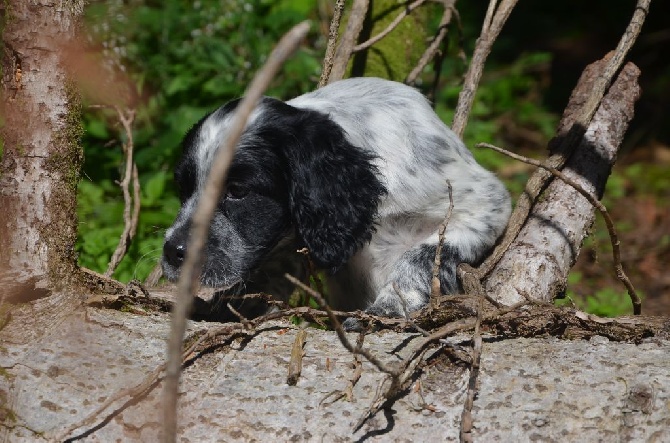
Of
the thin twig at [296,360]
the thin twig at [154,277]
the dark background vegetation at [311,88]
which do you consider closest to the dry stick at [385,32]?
the dark background vegetation at [311,88]

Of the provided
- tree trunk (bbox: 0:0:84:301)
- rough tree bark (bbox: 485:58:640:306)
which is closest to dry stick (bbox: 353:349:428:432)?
rough tree bark (bbox: 485:58:640:306)

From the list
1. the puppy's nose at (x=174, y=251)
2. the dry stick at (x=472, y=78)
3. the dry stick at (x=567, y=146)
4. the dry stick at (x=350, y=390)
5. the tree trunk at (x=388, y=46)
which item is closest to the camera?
the dry stick at (x=350, y=390)

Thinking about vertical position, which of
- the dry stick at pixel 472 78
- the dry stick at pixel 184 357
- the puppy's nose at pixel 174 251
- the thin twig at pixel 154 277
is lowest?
the thin twig at pixel 154 277

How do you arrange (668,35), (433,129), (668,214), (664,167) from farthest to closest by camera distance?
(668,35) < (664,167) < (668,214) < (433,129)

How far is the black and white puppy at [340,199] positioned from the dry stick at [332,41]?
699mm

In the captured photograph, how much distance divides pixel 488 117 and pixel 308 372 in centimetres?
656

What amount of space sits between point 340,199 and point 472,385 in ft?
4.50

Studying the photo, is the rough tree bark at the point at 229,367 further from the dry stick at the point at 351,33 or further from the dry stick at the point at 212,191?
the dry stick at the point at 351,33

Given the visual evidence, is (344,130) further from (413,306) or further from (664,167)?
(664,167)

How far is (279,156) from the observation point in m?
3.80

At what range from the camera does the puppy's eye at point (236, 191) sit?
12.4 ft

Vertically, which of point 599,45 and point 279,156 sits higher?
point 599,45

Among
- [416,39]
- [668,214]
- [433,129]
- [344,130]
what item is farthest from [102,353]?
[668,214]

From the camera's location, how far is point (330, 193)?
149 inches
